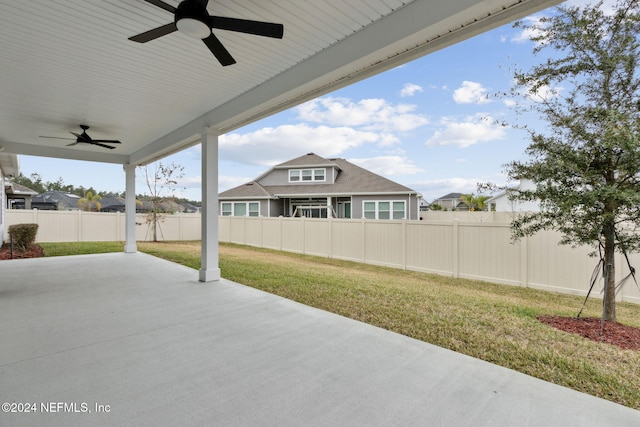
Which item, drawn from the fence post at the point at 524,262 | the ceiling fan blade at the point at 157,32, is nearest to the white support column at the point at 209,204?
the ceiling fan blade at the point at 157,32

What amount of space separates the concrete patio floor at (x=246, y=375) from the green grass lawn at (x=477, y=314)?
17.8 inches

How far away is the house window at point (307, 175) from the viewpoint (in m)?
16.6

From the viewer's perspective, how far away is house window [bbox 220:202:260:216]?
16891mm

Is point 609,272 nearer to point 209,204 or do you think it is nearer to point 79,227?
point 209,204

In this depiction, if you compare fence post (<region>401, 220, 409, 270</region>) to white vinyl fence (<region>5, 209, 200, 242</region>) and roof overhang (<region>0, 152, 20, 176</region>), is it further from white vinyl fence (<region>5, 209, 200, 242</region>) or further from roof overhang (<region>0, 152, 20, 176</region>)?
white vinyl fence (<region>5, 209, 200, 242</region>)

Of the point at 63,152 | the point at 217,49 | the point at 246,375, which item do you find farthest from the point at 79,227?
the point at 246,375

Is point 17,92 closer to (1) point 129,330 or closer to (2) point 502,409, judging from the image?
(1) point 129,330

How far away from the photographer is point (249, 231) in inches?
523

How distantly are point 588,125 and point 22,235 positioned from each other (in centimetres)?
1328

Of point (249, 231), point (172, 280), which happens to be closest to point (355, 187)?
point (249, 231)

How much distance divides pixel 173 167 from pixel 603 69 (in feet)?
51.6

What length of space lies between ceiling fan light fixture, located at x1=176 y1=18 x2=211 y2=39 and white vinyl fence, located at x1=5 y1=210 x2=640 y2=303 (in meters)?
5.51

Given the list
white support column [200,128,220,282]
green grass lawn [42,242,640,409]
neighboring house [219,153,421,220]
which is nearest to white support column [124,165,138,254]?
green grass lawn [42,242,640,409]

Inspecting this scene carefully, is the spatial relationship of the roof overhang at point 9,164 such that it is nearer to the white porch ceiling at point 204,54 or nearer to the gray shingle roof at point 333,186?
the white porch ceiling at point 204,54
